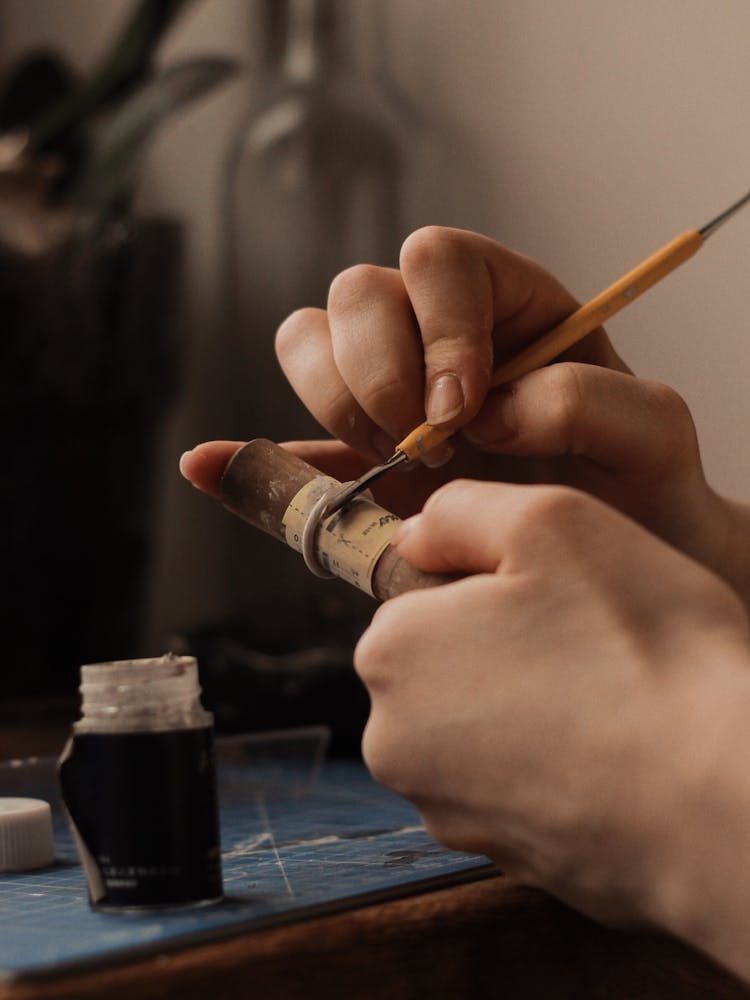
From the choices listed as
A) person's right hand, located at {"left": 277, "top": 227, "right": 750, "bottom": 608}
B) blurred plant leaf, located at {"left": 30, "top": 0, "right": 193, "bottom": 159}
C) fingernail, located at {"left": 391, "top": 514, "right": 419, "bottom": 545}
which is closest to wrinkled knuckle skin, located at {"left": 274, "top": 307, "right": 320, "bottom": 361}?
person's right hand, located at {"left": 277, "top": 227, "right": 750, "bottom": 608}

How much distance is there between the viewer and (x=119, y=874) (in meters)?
0.55

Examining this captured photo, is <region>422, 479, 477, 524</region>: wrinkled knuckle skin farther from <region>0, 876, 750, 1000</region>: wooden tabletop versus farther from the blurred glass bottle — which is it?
the blurred glass bottle

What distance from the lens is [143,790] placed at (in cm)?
55

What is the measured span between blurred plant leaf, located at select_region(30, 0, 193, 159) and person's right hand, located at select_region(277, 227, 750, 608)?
814 mm

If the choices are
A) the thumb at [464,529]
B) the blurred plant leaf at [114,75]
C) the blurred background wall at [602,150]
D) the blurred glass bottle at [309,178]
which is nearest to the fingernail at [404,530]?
the thumb at [464,529]

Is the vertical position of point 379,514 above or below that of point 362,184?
below

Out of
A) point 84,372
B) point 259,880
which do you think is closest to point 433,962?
point 259,880

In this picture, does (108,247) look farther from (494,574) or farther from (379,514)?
→ (494,574)

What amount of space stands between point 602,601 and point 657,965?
19 cm

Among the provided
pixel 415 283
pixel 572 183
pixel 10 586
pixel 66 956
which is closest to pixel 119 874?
pixel 66 956

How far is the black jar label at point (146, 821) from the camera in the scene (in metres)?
0.55

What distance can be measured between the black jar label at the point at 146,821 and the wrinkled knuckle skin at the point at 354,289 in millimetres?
282

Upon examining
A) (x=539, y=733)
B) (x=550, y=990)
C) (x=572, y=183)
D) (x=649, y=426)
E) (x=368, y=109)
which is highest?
(x=368, y=109)

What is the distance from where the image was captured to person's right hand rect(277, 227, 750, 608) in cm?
70
